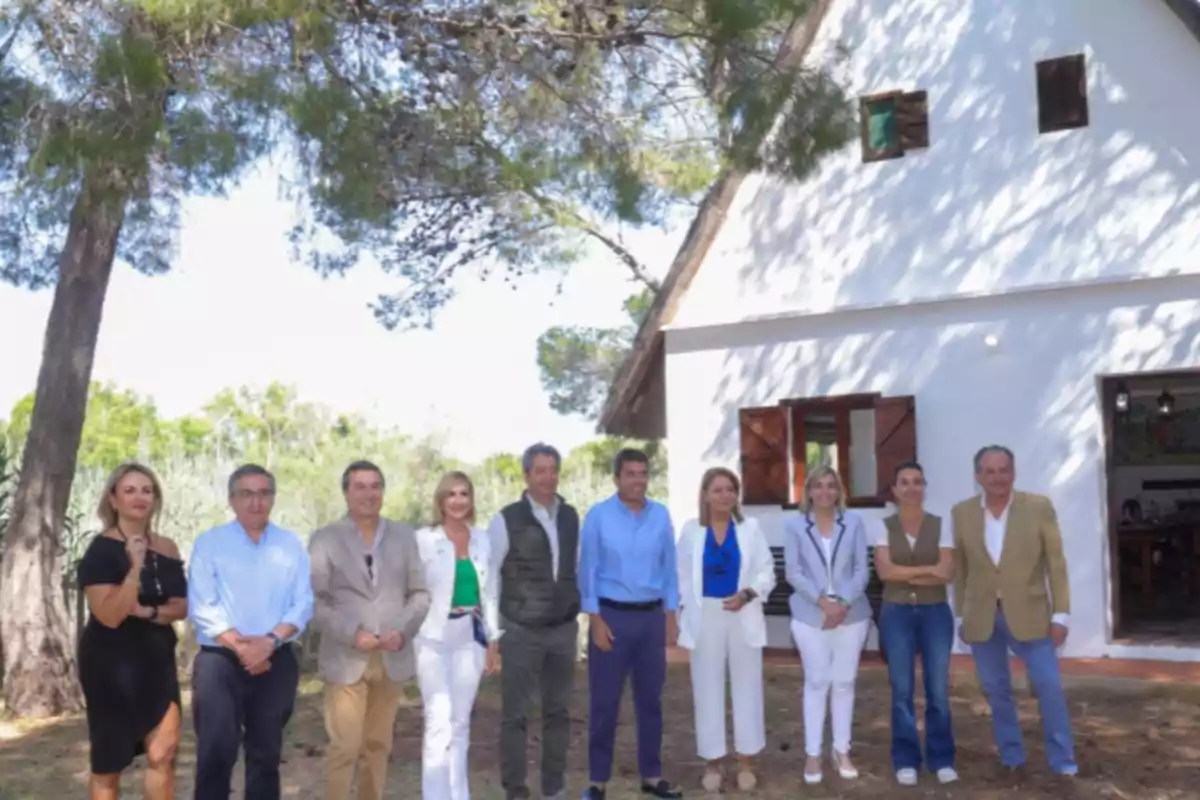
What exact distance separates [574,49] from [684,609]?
4454 mm

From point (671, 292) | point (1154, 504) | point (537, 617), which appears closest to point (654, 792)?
point (537, 617)

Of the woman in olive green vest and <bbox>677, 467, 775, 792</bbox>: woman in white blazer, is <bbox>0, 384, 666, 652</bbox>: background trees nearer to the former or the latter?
<bbox>677, 467, 775, 792</bbox>: woman in white blazer

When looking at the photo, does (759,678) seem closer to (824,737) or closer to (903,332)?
(824,737)

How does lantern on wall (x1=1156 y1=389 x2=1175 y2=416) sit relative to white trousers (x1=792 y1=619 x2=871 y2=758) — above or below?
above

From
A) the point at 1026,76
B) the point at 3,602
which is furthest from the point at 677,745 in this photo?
the point at 1026,76

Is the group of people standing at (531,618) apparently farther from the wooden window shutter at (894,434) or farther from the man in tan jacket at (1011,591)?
the wooden window shutter at (894,434)

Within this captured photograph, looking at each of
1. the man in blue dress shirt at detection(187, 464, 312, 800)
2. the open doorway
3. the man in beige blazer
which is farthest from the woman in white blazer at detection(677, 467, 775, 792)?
the open doorway

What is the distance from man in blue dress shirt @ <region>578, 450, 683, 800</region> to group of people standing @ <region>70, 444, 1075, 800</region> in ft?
0.03

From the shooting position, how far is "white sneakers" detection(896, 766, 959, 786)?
6719mm

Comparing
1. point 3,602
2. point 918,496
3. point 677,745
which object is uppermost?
point 918,496

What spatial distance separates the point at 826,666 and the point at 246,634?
2770mm

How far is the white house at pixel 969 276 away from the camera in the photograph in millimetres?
10469

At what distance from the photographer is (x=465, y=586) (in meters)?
5.98

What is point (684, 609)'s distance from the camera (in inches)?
260
